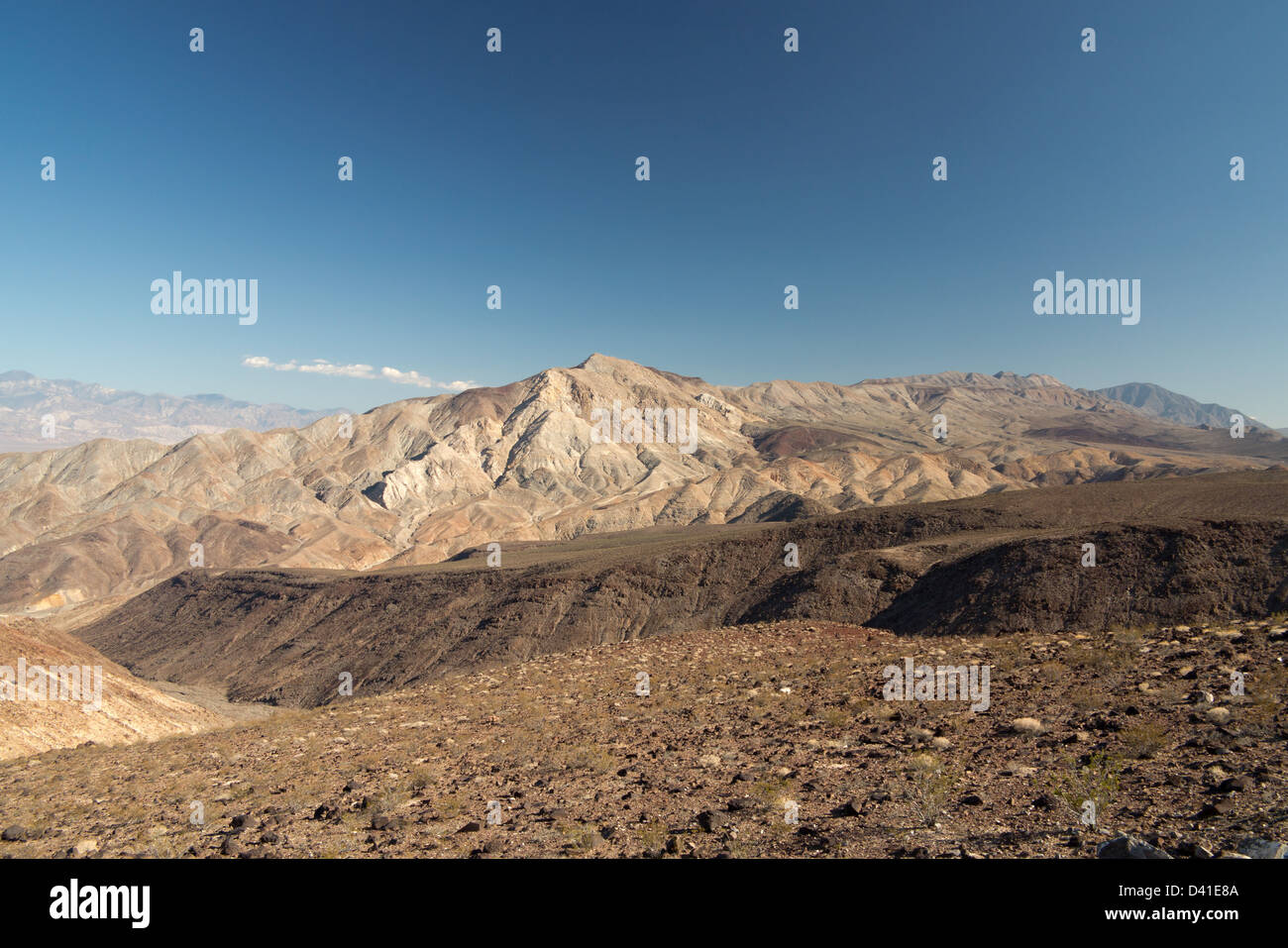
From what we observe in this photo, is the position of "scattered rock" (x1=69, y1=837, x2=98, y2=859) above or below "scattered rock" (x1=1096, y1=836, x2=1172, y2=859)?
below

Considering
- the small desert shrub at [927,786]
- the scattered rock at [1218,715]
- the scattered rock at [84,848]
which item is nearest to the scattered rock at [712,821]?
the small desert shrub at [927,786]

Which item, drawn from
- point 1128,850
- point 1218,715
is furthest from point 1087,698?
point 1128,850

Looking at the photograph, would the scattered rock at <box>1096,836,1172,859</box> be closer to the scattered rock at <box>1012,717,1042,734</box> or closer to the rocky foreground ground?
the rocky foreground ground

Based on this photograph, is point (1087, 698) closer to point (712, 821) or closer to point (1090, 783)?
point (1090, 783)

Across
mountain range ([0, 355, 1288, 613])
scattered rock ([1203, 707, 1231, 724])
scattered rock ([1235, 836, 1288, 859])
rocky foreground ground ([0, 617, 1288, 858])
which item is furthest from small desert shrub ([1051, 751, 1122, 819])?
mountain range ([0, 355, 1288, 613])

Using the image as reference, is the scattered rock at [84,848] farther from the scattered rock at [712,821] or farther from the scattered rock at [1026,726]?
the scattered rock at [1026,726]
